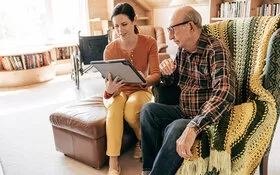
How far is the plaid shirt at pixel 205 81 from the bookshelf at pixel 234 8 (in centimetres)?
216

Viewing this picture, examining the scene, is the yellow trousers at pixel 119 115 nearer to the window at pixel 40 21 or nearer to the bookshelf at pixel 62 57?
the bookshelf at pixel 62 57

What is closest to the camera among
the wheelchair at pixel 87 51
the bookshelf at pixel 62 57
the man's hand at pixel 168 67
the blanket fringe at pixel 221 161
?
the blanket fringe at pixel 221 161

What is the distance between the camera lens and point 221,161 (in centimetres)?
102

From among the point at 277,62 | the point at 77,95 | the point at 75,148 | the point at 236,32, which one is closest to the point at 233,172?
the point at 277,62

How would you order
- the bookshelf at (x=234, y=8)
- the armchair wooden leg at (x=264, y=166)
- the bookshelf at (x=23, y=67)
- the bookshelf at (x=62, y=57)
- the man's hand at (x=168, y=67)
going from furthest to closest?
1. the bookshelf at (x=62, y=57)
2. the bookshelf at (x=23, y=67)
3. the bookshelf at (x=234, y=8)
4. the man's hand at (x=168, y=67)
5. the armchair wooden leg at (x=264, y=166)

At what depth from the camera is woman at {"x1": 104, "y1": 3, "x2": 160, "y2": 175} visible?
1.54 meters

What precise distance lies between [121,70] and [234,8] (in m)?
2.50

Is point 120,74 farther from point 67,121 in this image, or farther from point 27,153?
point 27,153

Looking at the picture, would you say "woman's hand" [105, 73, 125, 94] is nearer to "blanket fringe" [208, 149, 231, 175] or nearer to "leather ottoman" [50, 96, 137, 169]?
"leather ottoman" [50, 96, 137, 169]

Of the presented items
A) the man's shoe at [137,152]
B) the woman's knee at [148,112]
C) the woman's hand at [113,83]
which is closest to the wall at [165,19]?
the man's shoe at [137,152]

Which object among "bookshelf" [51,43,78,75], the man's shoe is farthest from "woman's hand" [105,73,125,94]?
"bookshelf" [51,43,78,75]

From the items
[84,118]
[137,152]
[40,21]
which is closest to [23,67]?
[40,21]

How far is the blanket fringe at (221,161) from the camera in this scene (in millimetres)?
1021

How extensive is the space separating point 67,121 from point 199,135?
0.94 meters
